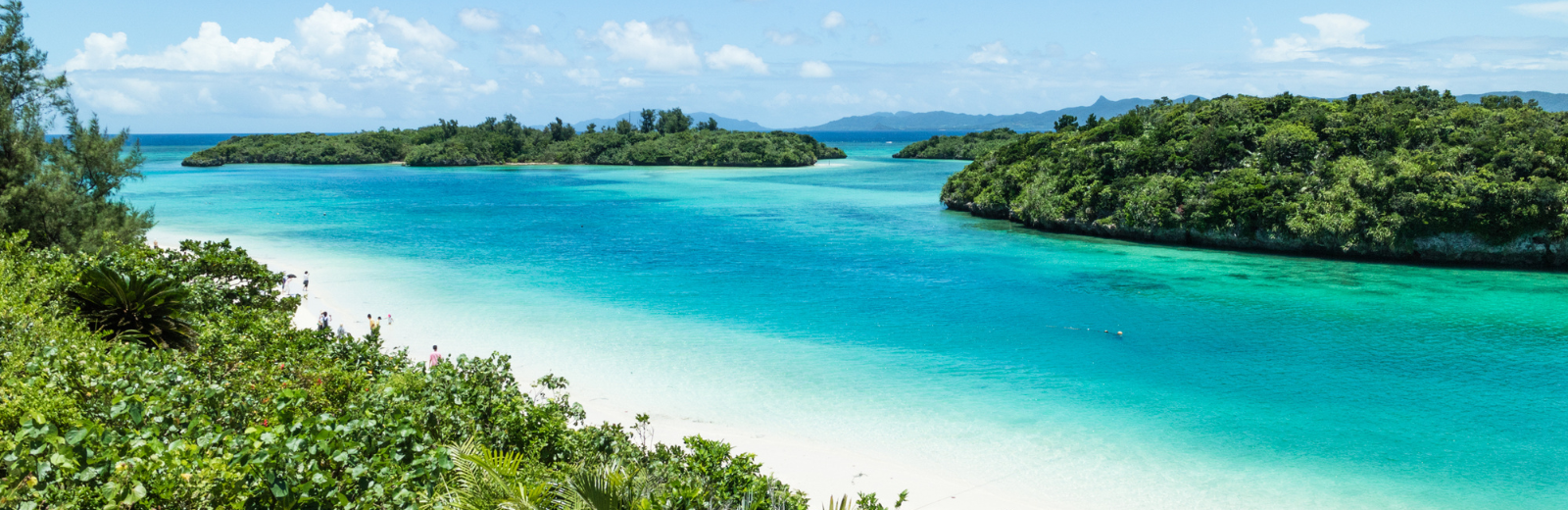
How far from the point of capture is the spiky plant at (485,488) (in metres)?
7.09

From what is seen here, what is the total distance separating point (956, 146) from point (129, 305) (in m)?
132

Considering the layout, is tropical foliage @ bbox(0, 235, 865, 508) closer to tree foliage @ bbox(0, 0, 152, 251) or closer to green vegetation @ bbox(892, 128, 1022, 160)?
tree foliage @ bbox(0, 0, 152, 251)

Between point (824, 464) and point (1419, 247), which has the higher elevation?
point (1419, 247)

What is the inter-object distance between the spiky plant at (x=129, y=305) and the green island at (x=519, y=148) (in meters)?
102

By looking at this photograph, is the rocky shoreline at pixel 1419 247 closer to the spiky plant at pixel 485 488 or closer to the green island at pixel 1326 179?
the green island at pixel 1326 179

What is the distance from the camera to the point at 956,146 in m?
138

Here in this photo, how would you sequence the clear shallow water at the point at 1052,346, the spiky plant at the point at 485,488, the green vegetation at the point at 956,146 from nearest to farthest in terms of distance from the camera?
the spiky plant at the point at 485,488 < the clear shallow water at the point at 1052,346 < the green vegetation at the point at 956,146

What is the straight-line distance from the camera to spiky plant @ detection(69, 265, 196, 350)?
41.9 feet

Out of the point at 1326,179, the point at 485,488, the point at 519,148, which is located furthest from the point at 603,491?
the point at 519,148

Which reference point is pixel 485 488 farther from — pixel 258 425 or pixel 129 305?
pixel 129 305

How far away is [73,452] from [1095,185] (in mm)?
41971

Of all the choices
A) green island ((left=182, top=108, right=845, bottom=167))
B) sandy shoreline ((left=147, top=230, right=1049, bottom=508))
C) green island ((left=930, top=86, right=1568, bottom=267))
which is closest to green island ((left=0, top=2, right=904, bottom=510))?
sandy shoreline ((left=147, top=230, right=1049, bottom=508))

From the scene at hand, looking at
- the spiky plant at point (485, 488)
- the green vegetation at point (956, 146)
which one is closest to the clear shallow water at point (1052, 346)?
the spiky plant at point (485, 488)

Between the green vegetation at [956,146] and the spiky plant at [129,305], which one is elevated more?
the green vegetation at [956,146]
